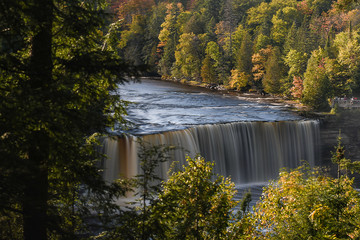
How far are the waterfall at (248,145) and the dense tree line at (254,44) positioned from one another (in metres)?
8.39

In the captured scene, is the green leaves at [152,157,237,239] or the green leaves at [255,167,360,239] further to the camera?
the green leaves at [255,167,360,239]

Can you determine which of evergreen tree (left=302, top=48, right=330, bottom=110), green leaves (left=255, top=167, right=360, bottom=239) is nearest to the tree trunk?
green leaves (left=255, top=167, right=360, bottom=239)

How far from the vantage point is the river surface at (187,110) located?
106ft

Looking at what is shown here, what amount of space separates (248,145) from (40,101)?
28.0 m

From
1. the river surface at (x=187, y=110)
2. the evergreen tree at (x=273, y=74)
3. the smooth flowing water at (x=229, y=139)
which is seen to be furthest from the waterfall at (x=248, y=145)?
the evergreen tree at (x=273, y=74)

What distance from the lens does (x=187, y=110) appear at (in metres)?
39.4

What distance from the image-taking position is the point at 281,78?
55969 mm

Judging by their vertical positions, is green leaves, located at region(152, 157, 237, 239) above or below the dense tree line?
below

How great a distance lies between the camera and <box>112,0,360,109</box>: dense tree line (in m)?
49.1

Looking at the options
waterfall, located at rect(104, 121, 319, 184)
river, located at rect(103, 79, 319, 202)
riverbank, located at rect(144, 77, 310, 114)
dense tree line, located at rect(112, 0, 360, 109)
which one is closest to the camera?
river, located at rect(103, 79, 319, 202)

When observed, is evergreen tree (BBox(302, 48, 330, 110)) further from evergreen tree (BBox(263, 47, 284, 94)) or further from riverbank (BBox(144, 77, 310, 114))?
evergreen tree (BBox(263, 47, 284, 94))

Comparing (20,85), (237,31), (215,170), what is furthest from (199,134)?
(237,31)

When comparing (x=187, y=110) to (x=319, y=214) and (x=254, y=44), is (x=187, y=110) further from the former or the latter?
(x=254, y=44)

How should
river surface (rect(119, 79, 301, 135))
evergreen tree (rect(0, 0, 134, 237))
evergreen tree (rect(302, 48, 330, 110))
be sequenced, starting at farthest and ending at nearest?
evergreen tree (rect(302, 48, 330, 110)) → river surface (rect(119, 79, 301, 135)) → evergreen tree (rect(0, 0, 134, 237))
